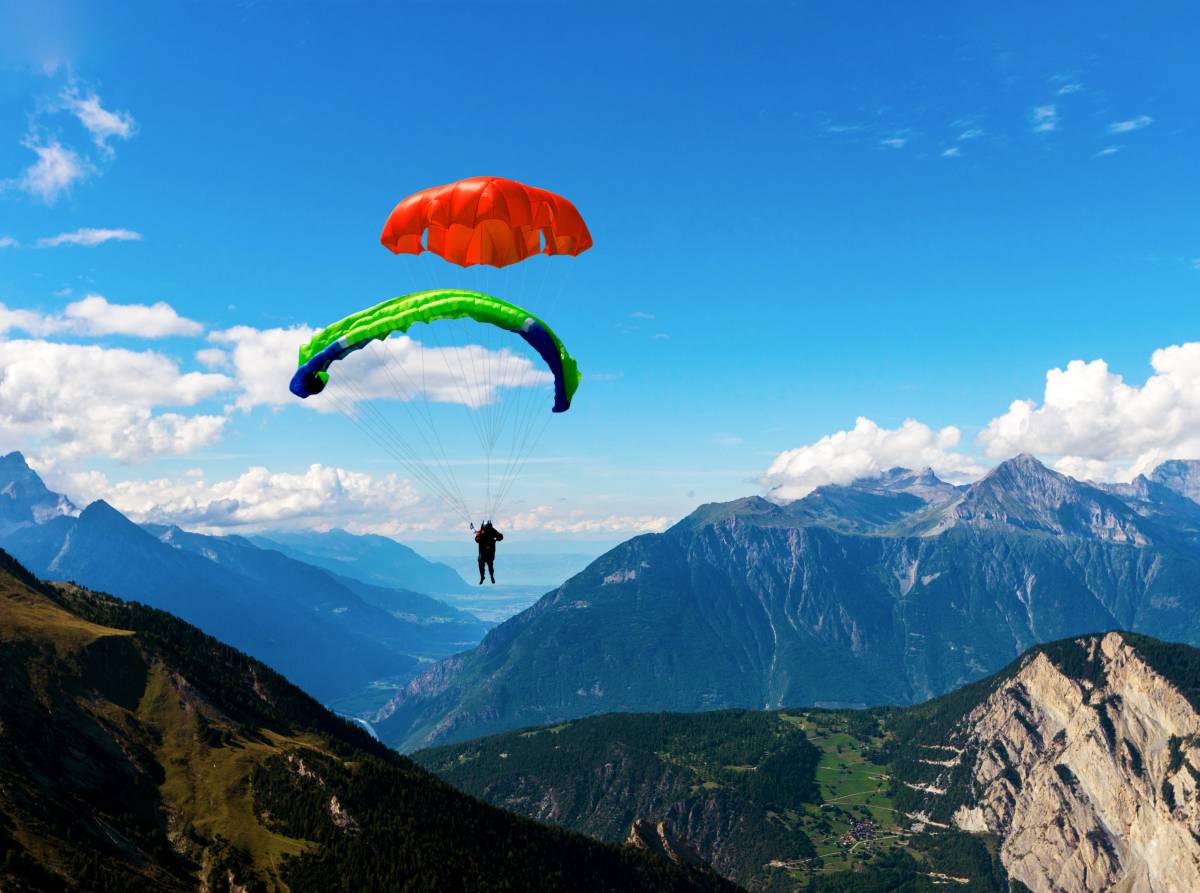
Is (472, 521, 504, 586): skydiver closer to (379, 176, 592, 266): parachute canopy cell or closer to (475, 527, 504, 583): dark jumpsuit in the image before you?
(475, 527, 504, 583): dark jumpsuit

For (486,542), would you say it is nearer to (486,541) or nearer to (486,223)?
(486,541)

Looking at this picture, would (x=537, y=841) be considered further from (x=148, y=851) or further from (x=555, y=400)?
(x=555, y=400)

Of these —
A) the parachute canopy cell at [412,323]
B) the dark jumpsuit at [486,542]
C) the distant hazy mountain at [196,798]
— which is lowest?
the distant hazy mountain at [196,798]

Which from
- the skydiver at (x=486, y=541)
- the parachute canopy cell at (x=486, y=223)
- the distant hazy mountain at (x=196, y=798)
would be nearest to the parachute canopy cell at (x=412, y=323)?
the parachute canopy cell at (x=486, y=223)

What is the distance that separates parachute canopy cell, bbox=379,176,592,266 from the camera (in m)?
56.4

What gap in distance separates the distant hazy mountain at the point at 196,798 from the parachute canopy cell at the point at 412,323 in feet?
180

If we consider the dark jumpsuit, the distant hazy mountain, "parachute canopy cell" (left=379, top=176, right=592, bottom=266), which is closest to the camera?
"parachute canopy cell" (left=379, top=176, right=592, bottom=266)

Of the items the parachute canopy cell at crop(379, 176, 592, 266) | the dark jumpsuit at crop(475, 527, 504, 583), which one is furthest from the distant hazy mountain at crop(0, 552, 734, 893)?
the parachute canopy cell at crop(379, 176, 592, 266)

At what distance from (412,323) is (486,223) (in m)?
9.02

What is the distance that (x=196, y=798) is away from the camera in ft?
423

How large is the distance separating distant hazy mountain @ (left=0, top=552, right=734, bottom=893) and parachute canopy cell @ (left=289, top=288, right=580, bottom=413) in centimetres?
5484

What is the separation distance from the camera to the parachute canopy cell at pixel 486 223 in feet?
185

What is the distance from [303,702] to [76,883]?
4830 inches

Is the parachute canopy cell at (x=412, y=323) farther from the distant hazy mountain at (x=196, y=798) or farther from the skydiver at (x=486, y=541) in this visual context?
the distant hazy mountain at (x=196, y=798)
